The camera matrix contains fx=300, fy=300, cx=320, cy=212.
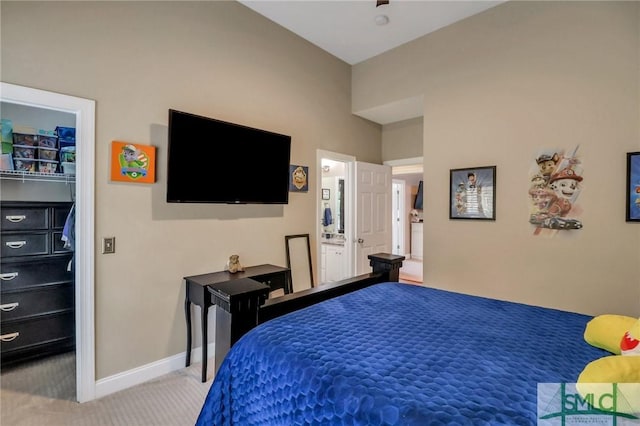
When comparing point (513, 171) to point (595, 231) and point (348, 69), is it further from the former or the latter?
point (348, 69)

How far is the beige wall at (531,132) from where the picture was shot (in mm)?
2291

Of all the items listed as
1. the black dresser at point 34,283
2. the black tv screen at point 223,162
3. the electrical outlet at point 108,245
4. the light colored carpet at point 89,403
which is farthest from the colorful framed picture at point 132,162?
the light colored carpet at point 89,403

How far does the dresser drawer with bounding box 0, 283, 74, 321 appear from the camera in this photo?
93.2 inches

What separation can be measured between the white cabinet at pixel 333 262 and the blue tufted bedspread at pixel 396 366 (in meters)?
2.95

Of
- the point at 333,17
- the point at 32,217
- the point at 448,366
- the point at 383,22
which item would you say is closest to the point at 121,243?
the point at 32,217

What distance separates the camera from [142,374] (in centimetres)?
229

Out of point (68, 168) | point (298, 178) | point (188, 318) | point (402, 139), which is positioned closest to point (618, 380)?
point (188, 318)

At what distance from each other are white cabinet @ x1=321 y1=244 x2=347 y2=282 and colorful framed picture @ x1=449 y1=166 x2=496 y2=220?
1.81 m

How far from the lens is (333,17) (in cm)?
307

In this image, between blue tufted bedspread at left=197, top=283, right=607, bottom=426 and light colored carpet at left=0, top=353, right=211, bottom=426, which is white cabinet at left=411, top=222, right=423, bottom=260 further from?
light colored carpet at left=0, top=353, right=211, bottom=426

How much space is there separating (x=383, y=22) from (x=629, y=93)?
2.16 m

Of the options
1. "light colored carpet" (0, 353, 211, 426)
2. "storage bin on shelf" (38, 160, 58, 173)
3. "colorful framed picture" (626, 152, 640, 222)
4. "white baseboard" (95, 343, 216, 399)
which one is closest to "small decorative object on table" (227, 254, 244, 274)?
"white baseboard" (95, 343, 216, 399)

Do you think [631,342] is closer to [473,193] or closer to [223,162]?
[473,193]

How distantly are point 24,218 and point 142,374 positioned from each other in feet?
5.20
